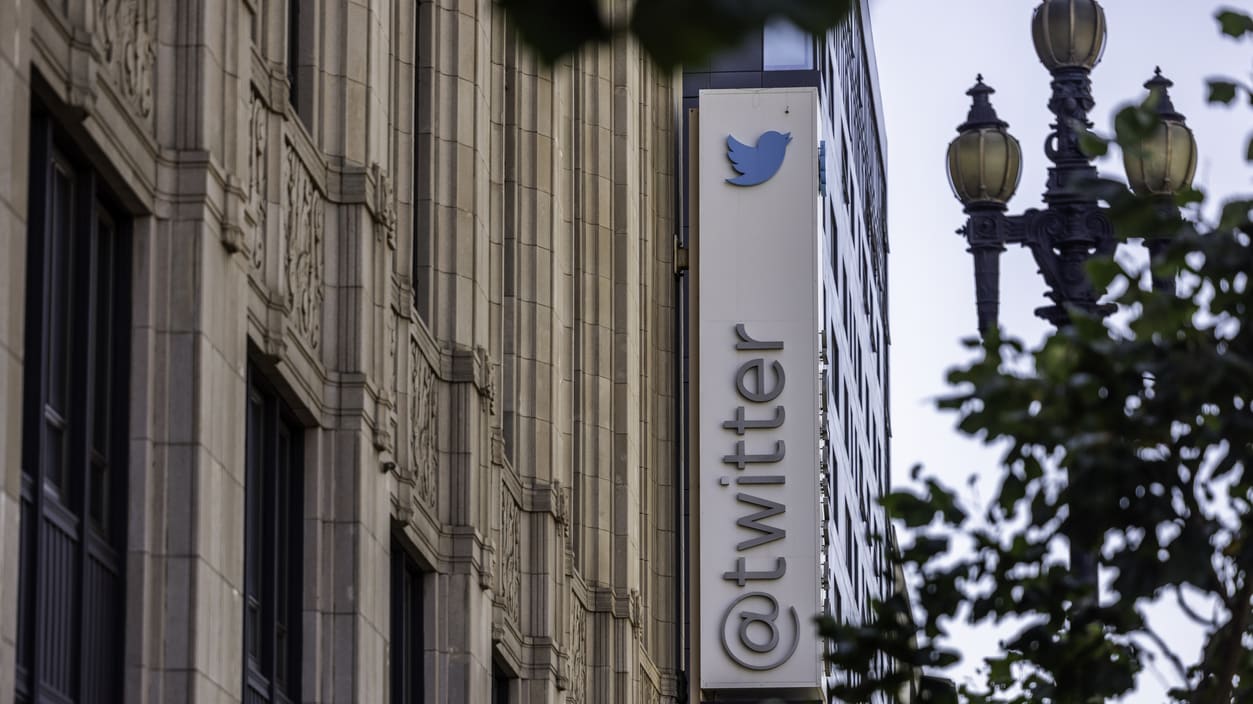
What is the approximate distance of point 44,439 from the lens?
45.6ft

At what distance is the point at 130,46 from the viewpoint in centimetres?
1554

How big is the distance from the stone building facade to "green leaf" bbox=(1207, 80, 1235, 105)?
2.94m

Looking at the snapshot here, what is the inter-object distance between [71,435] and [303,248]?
5.72 meters

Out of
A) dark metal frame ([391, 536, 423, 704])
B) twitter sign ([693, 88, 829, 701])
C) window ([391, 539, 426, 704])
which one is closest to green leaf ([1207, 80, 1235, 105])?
dark metal frame ([391, 536, 423, 704])

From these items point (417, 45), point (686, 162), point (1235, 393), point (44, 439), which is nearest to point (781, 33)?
point (1235, 393)

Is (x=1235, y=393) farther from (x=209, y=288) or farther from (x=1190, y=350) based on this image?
(x=209, y=288)

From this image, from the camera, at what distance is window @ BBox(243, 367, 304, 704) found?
18891 mm

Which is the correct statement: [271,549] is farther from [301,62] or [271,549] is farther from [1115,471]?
[1115,471]

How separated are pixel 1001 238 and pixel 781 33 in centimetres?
1441

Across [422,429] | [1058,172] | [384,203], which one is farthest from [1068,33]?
[422,429]

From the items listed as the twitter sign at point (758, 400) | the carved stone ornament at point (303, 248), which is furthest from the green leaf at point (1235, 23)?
the twitter sign at point (758, 400)

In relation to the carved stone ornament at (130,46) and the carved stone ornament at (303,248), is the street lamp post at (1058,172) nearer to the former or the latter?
the carved stone ornament at (303,248)

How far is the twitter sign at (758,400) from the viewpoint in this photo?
5797 centimetres

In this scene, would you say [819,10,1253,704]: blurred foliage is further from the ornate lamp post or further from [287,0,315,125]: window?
[287,0,315,125]: window
